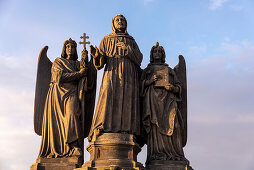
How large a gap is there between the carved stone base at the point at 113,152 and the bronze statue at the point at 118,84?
348mm

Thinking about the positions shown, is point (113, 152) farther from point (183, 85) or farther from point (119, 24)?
point (119, 24)

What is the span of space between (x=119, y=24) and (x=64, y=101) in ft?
11.0

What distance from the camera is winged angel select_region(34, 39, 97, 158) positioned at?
18094 mm

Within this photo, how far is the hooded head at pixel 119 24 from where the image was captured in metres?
19.2

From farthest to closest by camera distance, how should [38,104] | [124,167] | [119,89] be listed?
[38,104] → [119,89] → [124,167]

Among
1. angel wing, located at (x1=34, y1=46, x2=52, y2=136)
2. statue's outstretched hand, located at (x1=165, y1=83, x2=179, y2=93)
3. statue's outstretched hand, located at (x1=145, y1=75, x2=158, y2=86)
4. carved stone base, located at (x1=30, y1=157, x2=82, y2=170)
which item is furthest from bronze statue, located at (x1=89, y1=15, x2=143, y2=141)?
angel wing, located at (x1=34, y1=46, x2=52, y2=136)

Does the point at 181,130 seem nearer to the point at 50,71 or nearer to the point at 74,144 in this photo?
the point at 74,144

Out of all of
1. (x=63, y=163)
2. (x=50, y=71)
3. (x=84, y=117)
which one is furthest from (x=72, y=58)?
(x=63, y=163)

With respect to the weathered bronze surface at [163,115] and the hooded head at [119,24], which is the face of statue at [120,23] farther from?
the weathered bronze surface at [163,115]

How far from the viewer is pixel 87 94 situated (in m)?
19.2

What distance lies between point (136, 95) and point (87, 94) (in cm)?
198

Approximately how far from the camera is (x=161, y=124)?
1802 cm

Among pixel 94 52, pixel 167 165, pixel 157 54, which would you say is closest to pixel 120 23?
pixel 94 52

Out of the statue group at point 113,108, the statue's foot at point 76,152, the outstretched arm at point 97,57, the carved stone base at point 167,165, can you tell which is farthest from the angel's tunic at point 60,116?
the carved stone base at point 167,165
